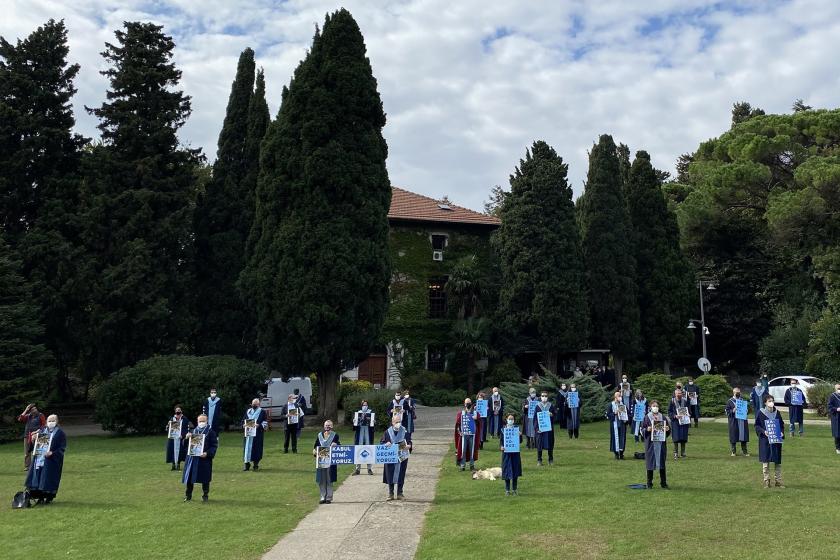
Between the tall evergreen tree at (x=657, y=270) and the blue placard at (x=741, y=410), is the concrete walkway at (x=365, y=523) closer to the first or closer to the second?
the blue placard at (x=741, y=410)

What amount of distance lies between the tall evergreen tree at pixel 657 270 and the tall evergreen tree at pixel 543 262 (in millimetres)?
5909

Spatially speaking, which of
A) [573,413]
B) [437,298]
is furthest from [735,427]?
[437,298]

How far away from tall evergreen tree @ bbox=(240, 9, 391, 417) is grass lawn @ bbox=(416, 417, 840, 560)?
10.4m

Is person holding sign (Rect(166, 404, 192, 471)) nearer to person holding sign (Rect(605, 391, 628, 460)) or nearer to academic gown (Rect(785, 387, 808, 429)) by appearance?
person holding sign (Rect(605, 391, 628, 460))

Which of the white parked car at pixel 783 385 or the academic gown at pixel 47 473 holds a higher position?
the white parked car at pixel 783 385

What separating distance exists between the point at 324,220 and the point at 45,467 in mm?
15890

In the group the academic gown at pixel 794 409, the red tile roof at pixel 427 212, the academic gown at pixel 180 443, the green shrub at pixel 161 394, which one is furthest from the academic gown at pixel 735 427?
the red tile roof at pixel 427 212

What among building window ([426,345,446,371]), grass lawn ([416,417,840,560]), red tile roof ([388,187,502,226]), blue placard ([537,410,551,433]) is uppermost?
red tile roof ([388,187,502,226])

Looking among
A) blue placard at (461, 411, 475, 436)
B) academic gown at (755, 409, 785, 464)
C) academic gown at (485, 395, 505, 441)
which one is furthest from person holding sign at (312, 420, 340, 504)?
academic gown at (485, 395, 505, 441)

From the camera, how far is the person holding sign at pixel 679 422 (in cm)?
1825

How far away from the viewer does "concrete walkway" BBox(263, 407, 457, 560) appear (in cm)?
995

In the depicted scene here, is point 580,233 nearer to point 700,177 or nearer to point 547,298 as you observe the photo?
point 547,298

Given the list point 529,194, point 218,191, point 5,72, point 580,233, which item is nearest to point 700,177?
point 580,233

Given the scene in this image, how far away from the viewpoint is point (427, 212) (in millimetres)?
43094
